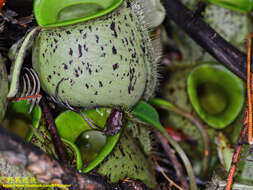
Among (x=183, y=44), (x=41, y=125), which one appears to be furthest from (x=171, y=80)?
(x=41, y=125)

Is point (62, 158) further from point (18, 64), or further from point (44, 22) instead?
point (44, 22)

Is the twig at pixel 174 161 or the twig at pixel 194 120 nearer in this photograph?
the twig at pixel 174 161

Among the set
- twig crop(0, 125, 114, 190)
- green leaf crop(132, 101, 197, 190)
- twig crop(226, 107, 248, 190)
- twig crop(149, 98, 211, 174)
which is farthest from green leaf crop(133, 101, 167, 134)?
twig crop(0, 125, 114, 190)

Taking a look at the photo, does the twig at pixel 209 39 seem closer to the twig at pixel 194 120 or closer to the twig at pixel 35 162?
the twig at pixel 194 120

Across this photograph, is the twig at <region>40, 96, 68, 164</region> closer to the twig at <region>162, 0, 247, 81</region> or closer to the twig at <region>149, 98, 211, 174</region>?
the twig at <region>149, 98, 211, 174</region>

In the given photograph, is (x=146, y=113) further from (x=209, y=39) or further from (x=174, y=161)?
(x=209, y=39)

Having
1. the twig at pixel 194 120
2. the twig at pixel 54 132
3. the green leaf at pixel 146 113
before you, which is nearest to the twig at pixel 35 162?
the twig at pixel 54 132

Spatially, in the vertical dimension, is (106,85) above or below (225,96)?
above
